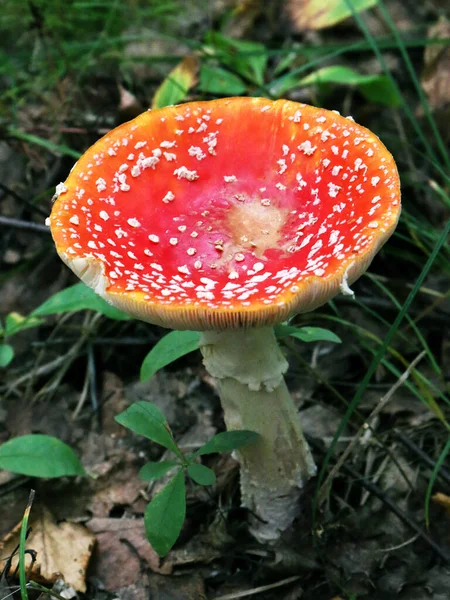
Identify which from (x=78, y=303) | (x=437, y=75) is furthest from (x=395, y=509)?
(x=437, y=75)

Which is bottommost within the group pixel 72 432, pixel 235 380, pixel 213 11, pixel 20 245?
pixel 72 432

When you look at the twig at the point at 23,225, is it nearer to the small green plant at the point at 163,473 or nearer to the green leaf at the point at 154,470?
the small green plant at the point at 163,473

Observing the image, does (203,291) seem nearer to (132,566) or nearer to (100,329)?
(132,566)

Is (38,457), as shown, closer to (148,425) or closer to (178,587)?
(148,425)

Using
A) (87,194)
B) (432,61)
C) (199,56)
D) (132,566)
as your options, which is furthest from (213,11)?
(132,566)

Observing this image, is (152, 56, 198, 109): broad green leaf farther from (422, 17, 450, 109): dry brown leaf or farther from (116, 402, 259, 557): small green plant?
(116, 402, 259, 557): small green plant

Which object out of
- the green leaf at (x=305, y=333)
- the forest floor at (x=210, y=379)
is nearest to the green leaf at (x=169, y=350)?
the green leaf at (x=305, y=333)

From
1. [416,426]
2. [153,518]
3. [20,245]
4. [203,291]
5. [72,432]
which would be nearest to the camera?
[203,291]
